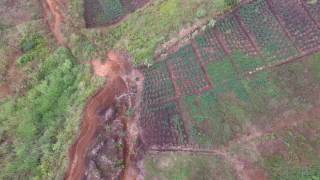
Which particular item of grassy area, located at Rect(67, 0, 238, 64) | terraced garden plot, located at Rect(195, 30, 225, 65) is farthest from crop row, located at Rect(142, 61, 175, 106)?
terraced garden plot, located at Rect(195, 30, 225, 65)

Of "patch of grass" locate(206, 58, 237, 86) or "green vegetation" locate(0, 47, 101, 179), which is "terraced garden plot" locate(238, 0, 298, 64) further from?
"green vegetation" locate(0, 47, 101, 179)

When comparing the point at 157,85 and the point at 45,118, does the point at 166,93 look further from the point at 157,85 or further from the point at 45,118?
the point at 45,118

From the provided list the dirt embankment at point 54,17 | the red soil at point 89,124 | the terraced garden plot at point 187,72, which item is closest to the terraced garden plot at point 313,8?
the terraced garden plot at point 187,72

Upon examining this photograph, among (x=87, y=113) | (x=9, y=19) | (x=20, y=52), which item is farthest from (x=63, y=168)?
(x=9, y=19)

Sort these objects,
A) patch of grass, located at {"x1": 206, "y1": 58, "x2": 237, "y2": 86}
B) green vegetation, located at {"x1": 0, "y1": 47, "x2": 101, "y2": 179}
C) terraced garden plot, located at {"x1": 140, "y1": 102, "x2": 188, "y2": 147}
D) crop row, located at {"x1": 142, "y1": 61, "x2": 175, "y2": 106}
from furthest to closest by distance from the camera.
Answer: green vegetation, located at {"x1": 0, "y1": 47, "x2": 101, "y2": 179}, crop row, located at {"x1": 142, "y1": 61, "x2": 175, "y2": 106}, patch of grass, located at {"x1": 206, "y1": 58, "x2": 237, "y2": 86}, terraced garden plot, located at {"x1": 140, "y1": 102, "x2": 188, "y2": 147}

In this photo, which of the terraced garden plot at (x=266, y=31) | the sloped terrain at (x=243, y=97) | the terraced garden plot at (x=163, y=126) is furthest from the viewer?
the terraced garden plot at (x=266, y=31)

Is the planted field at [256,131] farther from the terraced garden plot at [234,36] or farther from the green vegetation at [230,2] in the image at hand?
the green vegetation at [230,2]

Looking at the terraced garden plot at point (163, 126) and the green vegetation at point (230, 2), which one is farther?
the green vegetation at point (230, 2)
